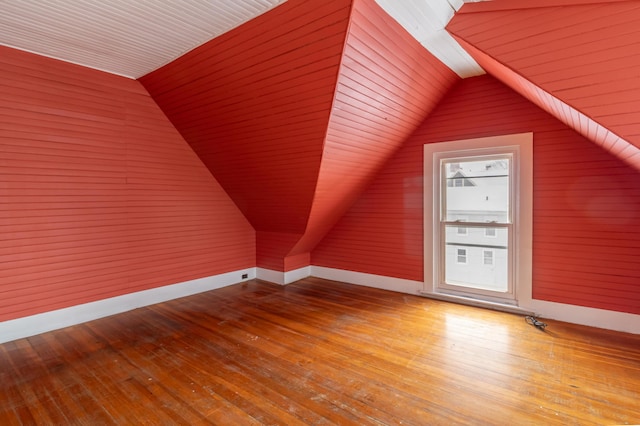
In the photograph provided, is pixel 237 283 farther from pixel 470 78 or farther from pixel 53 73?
pixel 470 78

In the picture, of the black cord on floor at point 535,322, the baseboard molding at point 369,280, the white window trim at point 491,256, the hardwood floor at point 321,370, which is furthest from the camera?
the baseboard molding at point 369,280

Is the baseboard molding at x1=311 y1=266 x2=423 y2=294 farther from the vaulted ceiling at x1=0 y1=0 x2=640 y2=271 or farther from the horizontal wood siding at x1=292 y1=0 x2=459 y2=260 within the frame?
the vaulted ceiling at x1=0 y1=0 x2=640 y2=271

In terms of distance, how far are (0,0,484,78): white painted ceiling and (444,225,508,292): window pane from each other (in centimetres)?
215

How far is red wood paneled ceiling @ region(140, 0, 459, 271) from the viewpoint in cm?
238

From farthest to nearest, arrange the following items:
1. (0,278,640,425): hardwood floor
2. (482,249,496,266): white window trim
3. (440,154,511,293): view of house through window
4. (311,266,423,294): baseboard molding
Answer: (311,266,423,294): baseboard molding, (482,249,496,266): white window trim, (440,154,511,293): view of house through window, (0,278,640,425): hardwood floor

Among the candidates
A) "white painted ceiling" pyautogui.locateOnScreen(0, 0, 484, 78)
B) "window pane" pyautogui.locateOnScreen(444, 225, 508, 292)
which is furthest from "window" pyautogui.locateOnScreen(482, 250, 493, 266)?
"white painted ceiling" pyautogui.locateOnScreen(0, 0, 484, 78)

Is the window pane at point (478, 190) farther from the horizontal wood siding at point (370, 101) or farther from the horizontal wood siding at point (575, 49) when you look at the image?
the horizontal wood siding at point (575, 49)

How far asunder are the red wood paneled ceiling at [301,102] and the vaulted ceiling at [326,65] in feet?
0.05

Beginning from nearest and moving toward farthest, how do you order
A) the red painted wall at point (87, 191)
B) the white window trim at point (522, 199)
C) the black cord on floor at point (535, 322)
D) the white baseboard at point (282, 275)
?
the red painted wall at point (87, 191), the black cord on floor at point (535, 322), the white window trim at point (522, 199), the white baseboard at point (282, 275)

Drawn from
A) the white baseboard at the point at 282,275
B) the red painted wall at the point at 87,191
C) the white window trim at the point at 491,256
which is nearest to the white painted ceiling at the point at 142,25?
the red painted wall at the point at 87,191

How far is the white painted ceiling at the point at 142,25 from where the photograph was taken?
2234 mm

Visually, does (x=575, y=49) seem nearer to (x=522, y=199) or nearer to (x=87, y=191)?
(x=522, y=199)

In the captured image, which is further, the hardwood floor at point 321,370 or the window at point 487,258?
the window at point 487,258

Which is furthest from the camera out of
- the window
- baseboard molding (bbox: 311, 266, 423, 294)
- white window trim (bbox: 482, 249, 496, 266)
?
baseboard molding (bbox: 311, 266, 423, 294)
